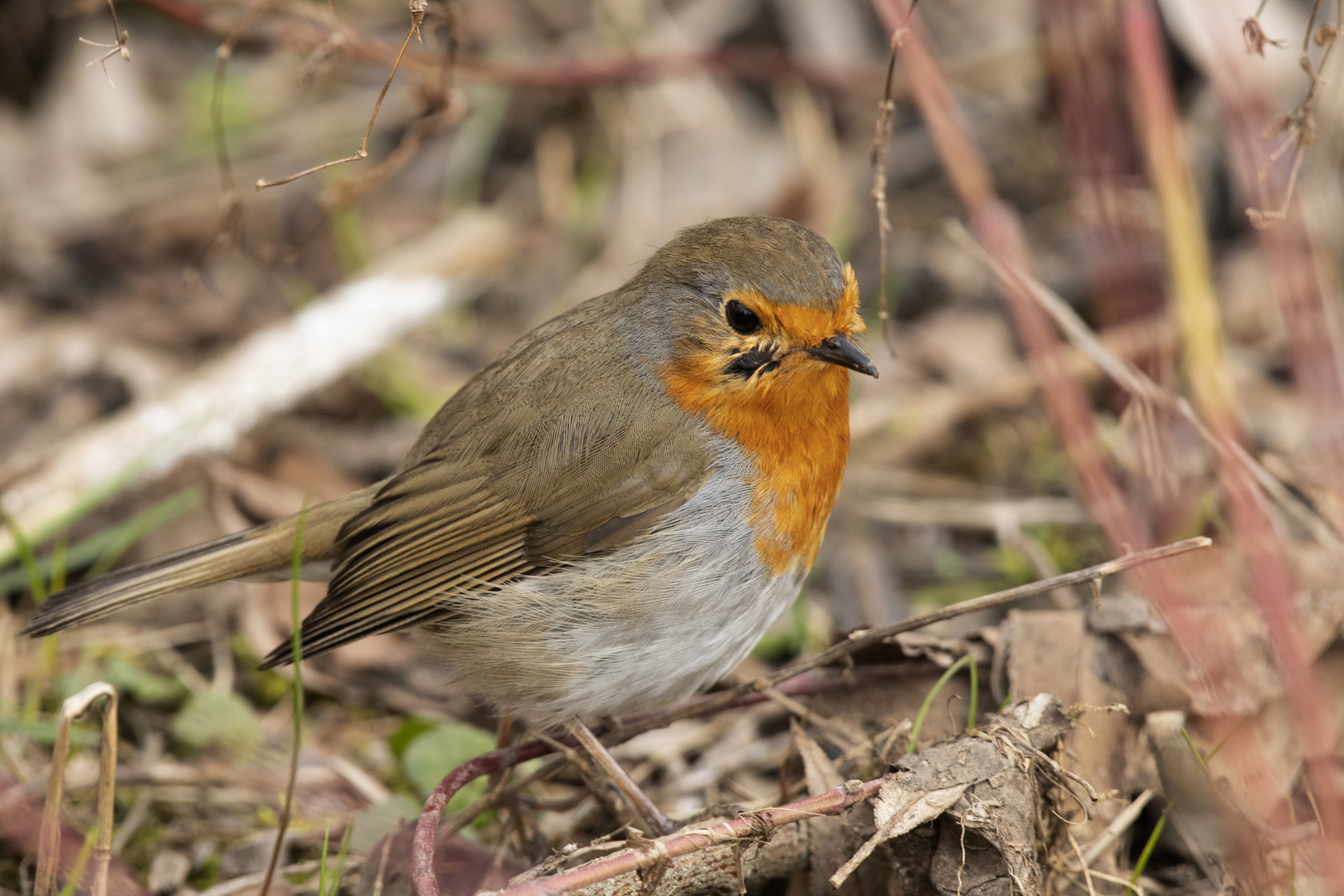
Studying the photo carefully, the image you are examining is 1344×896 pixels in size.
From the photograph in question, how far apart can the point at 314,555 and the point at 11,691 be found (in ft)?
3.37

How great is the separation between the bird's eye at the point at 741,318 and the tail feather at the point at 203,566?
110 cm

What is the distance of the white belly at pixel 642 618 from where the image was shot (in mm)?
2984

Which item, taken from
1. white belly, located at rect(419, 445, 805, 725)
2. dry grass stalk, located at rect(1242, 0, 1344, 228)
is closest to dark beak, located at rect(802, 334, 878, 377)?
white belly, located at rect(419, 445, 805, 725)

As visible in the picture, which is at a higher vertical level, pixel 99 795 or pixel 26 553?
pixel 26 553

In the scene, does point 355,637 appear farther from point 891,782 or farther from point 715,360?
point 891,782

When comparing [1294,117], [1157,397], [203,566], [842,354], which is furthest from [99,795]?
[1294,117]

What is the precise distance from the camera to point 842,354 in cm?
292

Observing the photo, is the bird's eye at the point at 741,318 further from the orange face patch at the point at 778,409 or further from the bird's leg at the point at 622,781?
the bird's leg at the point at 622,781

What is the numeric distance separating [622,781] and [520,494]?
74 centimetres

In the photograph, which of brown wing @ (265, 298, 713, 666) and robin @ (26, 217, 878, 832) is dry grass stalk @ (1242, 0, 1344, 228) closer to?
robin @ (26, 217, 878, 832)

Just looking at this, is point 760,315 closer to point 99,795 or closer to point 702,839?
point 702,839

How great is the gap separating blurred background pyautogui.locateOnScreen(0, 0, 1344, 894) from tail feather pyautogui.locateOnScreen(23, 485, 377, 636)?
0.37 meters

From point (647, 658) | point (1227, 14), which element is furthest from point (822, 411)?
point (1227, 14)

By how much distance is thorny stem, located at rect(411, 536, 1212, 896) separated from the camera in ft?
8.18
